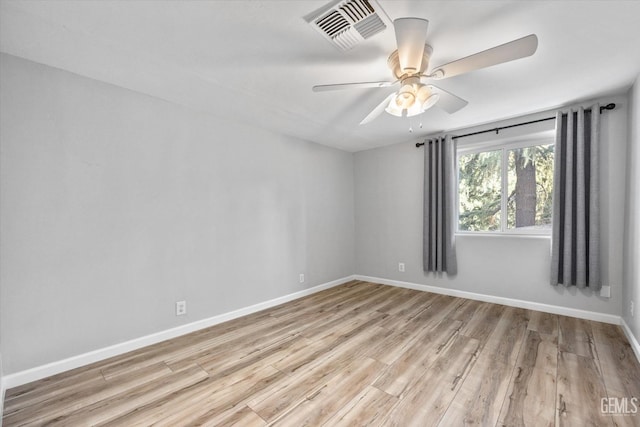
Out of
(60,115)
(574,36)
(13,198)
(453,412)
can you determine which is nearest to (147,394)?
(13,198)

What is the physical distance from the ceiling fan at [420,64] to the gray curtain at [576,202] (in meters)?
1.64

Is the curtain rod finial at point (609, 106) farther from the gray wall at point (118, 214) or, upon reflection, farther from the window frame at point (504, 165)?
the gray wall at point (118, 214)

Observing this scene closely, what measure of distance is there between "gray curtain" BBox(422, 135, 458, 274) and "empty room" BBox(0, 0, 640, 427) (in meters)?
0.03

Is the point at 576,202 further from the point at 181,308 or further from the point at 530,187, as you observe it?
the point at 181,308

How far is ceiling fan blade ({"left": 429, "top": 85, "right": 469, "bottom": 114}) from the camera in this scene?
79.6 inches

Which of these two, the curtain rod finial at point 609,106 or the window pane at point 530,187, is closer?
the curtain rod finial at point 609,106

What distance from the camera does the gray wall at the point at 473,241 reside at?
2.73 m

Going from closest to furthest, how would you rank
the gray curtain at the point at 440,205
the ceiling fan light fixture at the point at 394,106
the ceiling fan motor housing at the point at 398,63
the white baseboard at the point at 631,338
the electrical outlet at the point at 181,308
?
the ceiling fan motor housing at the point at 398,63 < the ceiling fan light fixture at the point at 394,106 < the white baseboard at the point at 631,338 < the electrical outlet at the point at 181,308 < the gray curtain at the point at 440,205

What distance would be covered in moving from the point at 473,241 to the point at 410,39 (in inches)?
118

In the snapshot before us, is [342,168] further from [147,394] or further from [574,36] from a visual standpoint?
[147,394]

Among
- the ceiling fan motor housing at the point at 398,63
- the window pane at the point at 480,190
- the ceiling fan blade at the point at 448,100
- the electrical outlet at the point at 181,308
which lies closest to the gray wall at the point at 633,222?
the window pane at the point at 480,190

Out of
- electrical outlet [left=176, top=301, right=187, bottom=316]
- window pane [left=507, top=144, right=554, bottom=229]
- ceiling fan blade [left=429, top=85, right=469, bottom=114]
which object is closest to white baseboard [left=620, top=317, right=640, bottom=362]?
window pane [left=507, top=144, right=554, bottom=229]

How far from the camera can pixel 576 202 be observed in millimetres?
2863

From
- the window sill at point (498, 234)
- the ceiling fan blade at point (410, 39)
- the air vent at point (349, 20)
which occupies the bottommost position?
the window sill at point (498, 234)
